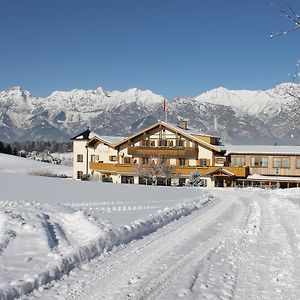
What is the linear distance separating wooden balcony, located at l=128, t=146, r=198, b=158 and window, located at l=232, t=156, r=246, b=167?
5798 millimetres

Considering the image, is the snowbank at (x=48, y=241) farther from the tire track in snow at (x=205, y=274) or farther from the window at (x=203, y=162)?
the window at (x=203, y=162)

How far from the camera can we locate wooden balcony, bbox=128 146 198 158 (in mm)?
59750

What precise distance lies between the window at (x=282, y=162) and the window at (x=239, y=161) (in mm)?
4129

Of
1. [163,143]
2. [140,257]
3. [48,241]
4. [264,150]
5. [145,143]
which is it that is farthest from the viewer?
[145,143]

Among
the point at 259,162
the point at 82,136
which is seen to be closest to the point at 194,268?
the point at 259,162

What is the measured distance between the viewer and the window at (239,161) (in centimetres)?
6156

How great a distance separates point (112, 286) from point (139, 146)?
2134 inches

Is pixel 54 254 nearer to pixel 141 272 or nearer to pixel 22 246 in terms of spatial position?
pixel 22 246

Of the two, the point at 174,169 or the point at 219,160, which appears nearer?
the point at 174,169

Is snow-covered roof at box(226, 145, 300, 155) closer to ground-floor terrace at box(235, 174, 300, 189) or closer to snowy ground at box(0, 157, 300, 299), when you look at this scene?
ground-floor terrace at box(235, 174, 300, 189)

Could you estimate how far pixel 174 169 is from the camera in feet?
193

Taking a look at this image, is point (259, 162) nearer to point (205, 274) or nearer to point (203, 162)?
point (203, 162)

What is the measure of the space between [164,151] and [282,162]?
15.5m

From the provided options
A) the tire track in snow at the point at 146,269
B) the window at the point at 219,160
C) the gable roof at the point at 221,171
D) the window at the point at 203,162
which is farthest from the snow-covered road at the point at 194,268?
the window at the point at 219,160
